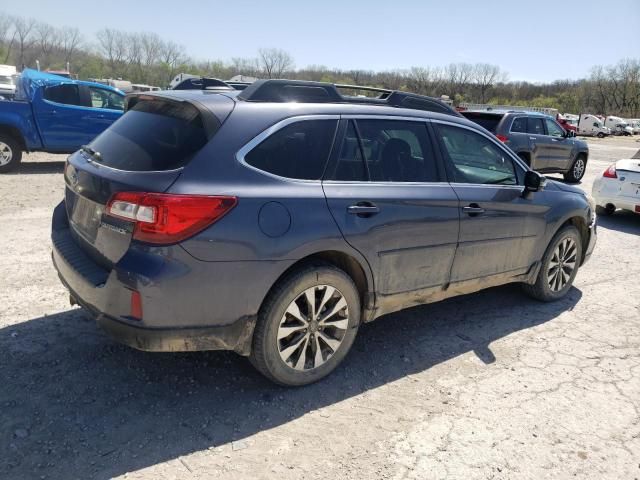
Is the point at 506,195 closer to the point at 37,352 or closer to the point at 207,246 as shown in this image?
the point at 207,246

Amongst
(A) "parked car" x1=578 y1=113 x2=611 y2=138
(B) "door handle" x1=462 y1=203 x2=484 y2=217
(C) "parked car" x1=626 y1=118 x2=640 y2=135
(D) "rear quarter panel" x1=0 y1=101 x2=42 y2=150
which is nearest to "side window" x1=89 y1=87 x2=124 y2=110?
(D) "rear quarter panel" x1=0 y1=101 x2=42 y2=150

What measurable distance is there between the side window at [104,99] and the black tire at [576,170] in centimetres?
1167

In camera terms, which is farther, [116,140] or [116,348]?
[116,348]

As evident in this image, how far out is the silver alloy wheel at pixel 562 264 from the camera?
4.87 metres

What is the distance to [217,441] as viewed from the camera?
105 inches

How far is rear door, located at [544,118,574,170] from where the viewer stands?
43.1 feet

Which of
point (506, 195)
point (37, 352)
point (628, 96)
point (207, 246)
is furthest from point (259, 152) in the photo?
point (628, 96)

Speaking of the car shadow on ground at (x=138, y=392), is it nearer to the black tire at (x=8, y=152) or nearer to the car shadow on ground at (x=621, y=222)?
the car shadow on ground at (x=621, y=222)

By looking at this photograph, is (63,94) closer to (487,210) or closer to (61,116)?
(61,116)

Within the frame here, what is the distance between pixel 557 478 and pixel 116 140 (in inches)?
121

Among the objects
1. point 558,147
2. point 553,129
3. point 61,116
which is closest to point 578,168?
point 558,147

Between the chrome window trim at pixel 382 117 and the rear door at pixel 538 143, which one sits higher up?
the chrome window trim at pixel 382 117

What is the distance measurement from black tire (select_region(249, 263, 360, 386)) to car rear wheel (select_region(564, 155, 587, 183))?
1294cm

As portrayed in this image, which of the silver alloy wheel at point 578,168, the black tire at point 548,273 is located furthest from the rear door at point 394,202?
the silver alloy wheel at point 578,168
